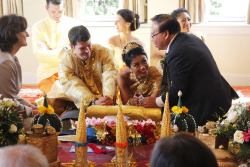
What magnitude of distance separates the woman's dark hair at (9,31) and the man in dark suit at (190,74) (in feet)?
3.70

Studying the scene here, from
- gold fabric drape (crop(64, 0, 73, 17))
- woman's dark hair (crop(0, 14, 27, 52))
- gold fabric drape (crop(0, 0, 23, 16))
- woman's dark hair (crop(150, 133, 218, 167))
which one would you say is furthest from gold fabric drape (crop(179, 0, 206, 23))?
woman's dark hair (crop(150, 133, 218, 167))

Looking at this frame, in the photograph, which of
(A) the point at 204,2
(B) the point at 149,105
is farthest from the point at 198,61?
(A) the point at 204,2

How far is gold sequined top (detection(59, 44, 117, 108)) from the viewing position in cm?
384

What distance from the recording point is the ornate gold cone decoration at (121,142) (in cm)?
218

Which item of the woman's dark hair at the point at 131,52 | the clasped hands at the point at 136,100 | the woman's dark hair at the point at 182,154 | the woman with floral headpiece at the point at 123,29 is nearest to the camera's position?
the woman's dark hair at the point at 182,154

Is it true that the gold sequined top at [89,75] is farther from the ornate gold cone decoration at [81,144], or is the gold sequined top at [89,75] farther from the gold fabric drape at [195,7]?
the gold fabric drape at [195,7]

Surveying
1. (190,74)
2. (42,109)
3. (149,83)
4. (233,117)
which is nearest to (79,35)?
(149,83)

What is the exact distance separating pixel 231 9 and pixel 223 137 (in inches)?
231

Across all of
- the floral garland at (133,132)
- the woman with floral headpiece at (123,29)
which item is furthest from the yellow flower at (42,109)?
the woman with floral headpiece at (123,29)

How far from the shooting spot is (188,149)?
1151mm

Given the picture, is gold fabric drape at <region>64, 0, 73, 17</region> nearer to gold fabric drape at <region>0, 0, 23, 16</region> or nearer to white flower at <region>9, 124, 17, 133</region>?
gold fabric drape at <region>0, 0, 23, 16</region>

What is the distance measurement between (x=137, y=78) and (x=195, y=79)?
0.62 m

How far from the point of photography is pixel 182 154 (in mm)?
1140

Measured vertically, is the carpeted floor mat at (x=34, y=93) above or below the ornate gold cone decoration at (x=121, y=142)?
below
